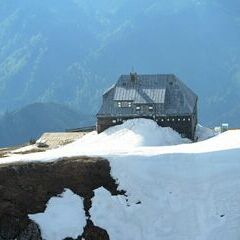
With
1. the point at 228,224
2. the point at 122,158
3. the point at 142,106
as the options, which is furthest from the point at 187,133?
the point at 228,224

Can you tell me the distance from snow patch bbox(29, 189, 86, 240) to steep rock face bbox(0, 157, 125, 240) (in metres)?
0.55

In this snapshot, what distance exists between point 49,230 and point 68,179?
667cm

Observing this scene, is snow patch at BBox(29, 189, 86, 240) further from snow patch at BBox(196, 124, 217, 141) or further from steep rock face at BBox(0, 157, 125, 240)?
snow patch at BBox(196, 124, 217, 141)

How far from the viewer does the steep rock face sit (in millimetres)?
65688

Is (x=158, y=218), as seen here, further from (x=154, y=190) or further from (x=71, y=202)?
(x=71, y=202)

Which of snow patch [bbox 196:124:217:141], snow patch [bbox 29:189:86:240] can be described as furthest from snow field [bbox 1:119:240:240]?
snow patch [bbox 196:124:217:141]

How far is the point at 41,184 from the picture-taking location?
68.5 meters

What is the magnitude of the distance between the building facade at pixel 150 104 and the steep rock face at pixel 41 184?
33.7 metres

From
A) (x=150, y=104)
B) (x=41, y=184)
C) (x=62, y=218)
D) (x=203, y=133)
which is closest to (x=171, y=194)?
(x=62, y=218)

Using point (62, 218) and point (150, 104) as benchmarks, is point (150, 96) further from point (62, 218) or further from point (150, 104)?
point (62, 218)

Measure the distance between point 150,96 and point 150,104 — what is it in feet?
5.28

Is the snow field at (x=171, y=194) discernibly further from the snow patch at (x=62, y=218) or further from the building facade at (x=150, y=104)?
the building facade at (x=150, y=104)

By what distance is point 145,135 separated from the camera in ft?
318

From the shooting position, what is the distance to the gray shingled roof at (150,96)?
103919 mm
